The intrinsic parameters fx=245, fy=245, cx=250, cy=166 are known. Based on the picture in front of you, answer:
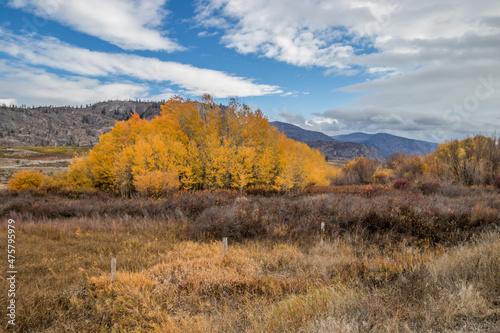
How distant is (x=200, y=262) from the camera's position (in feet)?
25.7

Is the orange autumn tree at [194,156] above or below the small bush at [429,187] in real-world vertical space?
above

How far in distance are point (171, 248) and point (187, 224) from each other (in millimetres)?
3457

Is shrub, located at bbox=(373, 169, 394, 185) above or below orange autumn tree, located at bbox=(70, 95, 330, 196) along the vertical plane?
below

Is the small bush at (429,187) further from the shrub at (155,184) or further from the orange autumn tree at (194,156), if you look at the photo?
the shrub at (155,184)

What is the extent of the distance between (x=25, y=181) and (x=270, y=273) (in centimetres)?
3476

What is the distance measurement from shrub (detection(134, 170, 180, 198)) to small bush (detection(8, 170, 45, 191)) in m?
15.0

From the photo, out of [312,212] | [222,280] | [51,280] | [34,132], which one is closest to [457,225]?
[312,212]

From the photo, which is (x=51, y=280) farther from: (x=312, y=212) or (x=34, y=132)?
(x=34, y=132)

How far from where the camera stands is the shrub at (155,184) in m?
23.5

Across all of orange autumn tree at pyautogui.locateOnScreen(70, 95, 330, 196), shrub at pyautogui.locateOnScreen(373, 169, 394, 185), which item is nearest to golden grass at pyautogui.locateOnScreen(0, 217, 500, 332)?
orange autumn tree at pyautogui.locateOnScreen(70, 95, 330, 196)

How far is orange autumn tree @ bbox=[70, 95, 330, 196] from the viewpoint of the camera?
26.0 metres

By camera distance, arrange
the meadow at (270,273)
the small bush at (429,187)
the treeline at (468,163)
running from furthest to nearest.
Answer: the treeline at (468,163) → the small bush at (429,187) → the meadow at (270,273)

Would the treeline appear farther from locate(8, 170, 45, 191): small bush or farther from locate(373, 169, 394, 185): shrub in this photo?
locate(8, 170, 45, 191): small bush

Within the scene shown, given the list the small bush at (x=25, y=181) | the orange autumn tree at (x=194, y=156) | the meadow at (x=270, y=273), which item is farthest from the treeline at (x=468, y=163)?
the small bush at (x=25, y=181)
